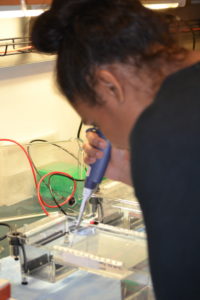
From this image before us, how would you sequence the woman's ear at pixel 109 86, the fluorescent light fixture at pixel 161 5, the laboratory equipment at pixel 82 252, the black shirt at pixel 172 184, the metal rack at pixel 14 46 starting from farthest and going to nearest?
the fluorescent light fixture at pixel 161 5 < the metal rack at pixel 14 46 < the laboratory equipment at pixel 82 252 < the woman's ear at pixel 109 86 < the black shirt at pixel 172 184

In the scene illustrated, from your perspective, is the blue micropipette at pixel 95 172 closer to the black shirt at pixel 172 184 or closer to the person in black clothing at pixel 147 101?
the person in black clothing at pixel 147 101

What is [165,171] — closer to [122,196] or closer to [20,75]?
[122,196]

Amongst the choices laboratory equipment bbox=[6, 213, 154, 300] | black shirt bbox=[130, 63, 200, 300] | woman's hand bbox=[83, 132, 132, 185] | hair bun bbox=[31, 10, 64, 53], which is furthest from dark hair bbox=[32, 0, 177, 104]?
laboratory equipment bbox=[6, 213, 154, 300]

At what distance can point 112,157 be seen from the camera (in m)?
1.22

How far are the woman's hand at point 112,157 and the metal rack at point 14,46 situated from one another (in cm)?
83

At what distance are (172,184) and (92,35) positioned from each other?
291mm

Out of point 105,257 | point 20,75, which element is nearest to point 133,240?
point 105,257

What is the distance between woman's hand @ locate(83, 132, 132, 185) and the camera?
1188 millimetres

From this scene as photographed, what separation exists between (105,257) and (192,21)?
2020mm

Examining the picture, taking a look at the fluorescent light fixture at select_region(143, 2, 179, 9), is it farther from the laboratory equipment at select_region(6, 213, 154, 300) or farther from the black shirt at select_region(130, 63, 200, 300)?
the black shirt at select_region(130, 63, 200, 300)

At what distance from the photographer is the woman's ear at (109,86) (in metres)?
0.77

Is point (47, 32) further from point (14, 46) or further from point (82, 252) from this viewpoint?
point (14, 46)

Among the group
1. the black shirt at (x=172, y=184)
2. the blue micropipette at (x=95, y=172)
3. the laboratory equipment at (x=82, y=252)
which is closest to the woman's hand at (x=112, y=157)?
the blue micropipette at (x=95, y=172)

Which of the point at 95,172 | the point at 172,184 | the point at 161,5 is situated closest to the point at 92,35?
the point at 172,184
